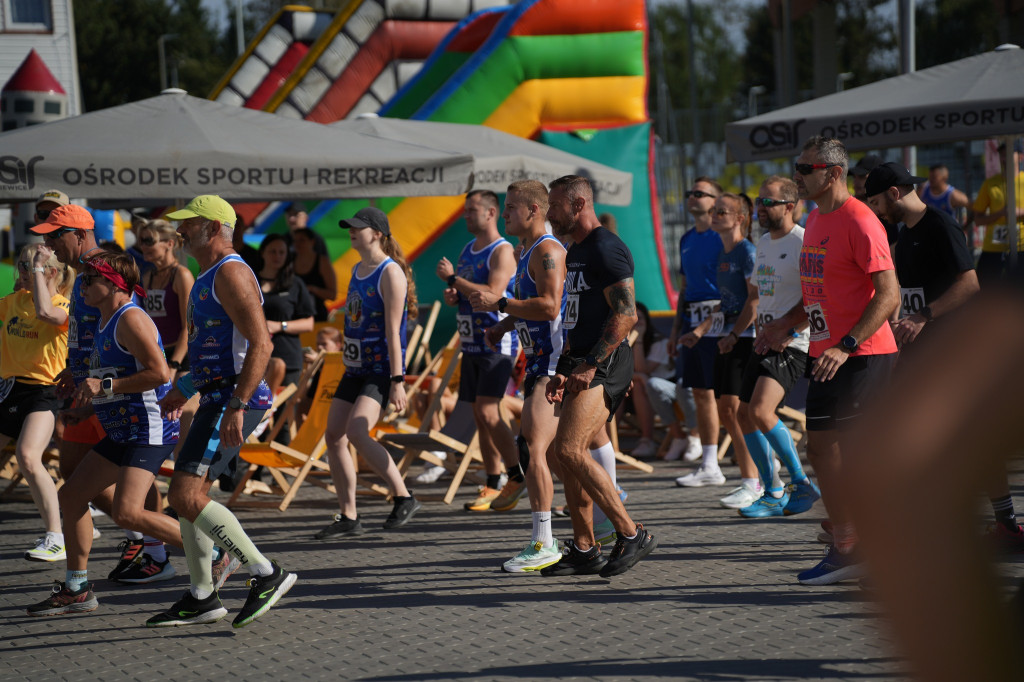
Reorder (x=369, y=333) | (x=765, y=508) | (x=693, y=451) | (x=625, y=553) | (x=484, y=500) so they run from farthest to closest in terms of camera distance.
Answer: (x=693, y=451) → (x=484, y=500) → (x=369, y=333) → (x=765, y=508) → (x=625, y=553)

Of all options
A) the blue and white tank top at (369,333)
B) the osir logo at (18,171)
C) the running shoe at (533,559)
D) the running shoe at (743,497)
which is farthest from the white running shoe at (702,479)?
the osir logo at (18,171)

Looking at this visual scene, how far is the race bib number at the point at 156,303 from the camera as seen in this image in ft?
23.3

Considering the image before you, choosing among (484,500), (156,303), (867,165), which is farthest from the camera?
(484,500)

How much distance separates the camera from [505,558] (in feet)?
21.3

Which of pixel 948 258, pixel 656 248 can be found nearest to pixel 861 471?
pixel 948 258

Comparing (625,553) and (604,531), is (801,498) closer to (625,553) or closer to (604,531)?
(604,531)

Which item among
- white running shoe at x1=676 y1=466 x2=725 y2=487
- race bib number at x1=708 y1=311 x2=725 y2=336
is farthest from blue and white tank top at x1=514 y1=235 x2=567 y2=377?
white running shoe at x1=676 y1=466 x2=725 y2=487

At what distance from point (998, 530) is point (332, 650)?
12.3 feet

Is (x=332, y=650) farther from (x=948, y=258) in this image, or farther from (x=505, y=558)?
(x=948, y=258)

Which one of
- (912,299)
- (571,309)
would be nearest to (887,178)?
(912,299)

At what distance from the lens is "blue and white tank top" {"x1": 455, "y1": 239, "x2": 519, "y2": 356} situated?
7.90 metres

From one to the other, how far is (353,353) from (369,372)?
152mm

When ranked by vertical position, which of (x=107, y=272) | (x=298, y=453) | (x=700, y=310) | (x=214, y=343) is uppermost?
(x=107, y=272)

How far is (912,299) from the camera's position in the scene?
6.22 metres
